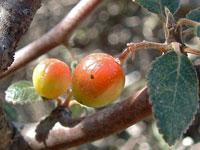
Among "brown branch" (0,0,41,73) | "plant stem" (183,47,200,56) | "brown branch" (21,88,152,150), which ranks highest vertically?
"brown branch" (0,0,41,73)

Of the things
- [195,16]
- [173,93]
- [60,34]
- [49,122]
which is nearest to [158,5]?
[195,16]

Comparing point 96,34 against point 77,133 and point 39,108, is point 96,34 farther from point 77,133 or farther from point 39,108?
point 77,133

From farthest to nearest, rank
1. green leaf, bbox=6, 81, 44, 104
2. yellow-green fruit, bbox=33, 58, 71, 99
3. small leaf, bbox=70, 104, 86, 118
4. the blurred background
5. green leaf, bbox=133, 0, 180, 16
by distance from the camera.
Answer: the blurred background → small leaf, bbox=70, 104, 86, 118 → green leaf, bbox=6, 81, 44, 104 → yellow-green fruit, bbox=33, 58, 71, 99 → green leaf, bbox=133, 0, 180, 16

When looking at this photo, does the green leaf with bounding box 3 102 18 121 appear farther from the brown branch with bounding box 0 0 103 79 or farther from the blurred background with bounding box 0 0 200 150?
the blurred background with bounding box 0 0 200 150

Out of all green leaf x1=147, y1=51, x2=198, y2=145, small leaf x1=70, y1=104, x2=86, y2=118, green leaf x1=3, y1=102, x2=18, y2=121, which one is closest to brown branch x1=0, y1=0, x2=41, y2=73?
green leaf x1=147, y1=51, x2=198, y2=145

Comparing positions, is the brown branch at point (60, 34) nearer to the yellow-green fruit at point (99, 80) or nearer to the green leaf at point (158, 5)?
the green leaf at point (158, 5)
